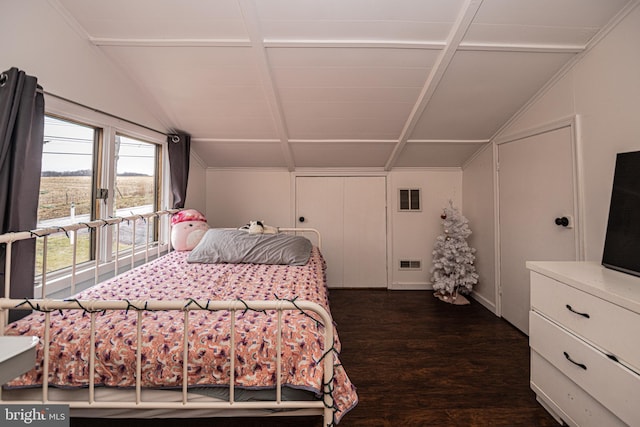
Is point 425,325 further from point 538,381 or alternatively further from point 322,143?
point 322,143

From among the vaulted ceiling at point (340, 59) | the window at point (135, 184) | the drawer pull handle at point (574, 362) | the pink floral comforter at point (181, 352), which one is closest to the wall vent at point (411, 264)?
the vaulted ceiling at point (340, 59)

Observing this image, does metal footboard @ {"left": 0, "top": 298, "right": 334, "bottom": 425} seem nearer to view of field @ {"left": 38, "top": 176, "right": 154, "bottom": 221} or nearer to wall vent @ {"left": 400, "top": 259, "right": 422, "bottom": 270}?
view of field @ {"left": 38, "top": 176, "right": 154, "bottom": 221}

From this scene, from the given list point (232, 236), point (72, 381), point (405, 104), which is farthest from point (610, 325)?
point (232, 236)

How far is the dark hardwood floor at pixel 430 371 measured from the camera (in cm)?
140

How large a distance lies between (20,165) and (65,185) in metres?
0.56

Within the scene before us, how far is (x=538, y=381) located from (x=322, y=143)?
8.45 ft

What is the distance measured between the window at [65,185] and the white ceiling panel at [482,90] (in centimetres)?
271

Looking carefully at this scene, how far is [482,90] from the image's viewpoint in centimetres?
218

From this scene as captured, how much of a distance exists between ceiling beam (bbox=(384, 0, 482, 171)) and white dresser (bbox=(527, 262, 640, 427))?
1459 millimetres

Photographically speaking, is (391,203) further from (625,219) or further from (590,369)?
(590,369)

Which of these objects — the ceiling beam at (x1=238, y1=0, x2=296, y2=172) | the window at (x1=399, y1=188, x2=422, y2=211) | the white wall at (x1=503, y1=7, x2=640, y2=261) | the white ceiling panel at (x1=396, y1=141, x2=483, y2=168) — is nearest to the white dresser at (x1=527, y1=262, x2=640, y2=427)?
the white wall at (x1=503, y1=7, x2=640, y2=261)

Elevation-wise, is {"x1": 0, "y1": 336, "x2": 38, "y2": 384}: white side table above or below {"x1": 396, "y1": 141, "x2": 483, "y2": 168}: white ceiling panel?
below

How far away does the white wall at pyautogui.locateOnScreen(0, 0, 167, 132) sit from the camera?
132 centimetres

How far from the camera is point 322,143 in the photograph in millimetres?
2973
